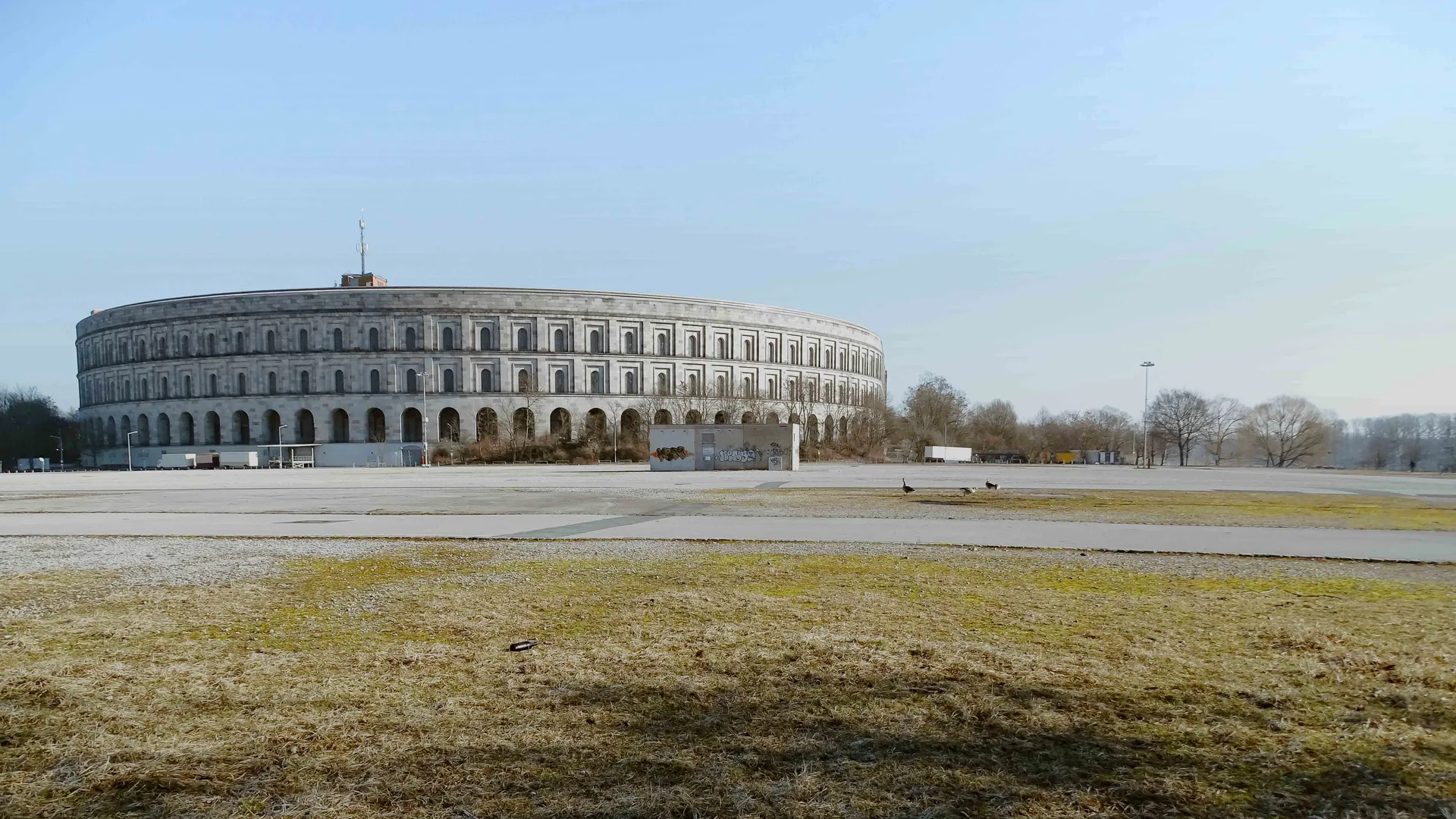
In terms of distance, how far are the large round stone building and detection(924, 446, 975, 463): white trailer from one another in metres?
13.6

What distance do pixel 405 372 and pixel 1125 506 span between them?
3317 inches

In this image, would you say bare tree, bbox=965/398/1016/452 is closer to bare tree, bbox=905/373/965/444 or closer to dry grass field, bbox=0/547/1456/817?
bare tree, bbox=905/373/965/444

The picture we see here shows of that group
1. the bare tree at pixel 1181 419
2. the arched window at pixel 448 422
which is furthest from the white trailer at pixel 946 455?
the arched window at pixel 448 422

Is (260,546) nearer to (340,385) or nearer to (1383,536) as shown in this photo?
(1383,536)

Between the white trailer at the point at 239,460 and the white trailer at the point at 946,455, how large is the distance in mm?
67898

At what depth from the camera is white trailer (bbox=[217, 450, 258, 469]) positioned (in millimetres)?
79875

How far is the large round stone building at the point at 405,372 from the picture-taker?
296 feet

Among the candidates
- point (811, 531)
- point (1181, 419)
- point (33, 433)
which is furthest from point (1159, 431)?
point (33, 433)

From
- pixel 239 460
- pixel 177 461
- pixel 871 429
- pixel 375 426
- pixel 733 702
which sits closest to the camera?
pixel 733 702

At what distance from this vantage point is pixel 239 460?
8312 centimetres

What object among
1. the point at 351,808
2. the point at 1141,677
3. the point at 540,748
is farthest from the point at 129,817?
the point at 1141,677

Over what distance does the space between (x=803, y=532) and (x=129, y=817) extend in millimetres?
11861

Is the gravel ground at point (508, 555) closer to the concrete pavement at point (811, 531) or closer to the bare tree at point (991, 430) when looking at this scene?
the concrete pavement at point (811, 531)

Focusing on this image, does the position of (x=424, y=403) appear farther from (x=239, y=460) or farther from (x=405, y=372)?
(x=239, y=460)
